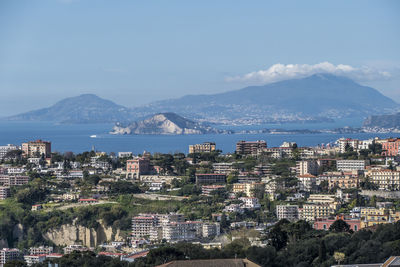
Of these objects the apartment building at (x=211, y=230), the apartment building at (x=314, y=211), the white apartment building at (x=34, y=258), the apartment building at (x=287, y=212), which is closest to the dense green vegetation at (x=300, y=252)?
the white apartment building at (x=34, y=258)

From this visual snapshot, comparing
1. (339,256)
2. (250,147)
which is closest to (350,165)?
(250,147)

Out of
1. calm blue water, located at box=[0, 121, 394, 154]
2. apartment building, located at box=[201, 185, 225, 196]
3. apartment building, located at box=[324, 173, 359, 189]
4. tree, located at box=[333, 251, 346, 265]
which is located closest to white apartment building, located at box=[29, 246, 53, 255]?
apartment building, located at box=[201, 185, 225, 196]

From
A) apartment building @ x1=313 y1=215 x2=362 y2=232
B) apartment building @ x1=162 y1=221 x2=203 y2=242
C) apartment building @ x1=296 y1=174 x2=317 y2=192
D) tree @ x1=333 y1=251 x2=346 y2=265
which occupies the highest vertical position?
apartment building @ x1=296 y1=174 x2=317 y2=192

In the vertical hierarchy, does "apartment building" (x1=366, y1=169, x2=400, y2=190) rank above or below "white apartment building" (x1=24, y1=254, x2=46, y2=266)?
above

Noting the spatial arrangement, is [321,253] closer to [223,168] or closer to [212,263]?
[212,263]

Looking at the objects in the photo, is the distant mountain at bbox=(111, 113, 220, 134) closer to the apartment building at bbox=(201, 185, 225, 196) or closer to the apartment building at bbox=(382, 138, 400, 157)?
the apartment building at bbox=(382, 138, 400, 157)

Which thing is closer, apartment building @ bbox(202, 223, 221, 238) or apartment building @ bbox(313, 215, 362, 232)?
apartment building @ bbox(313, 215, 362, 232)

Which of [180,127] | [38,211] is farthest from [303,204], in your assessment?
[180,127]

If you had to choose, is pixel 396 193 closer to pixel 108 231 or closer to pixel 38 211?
pixel 108 231
